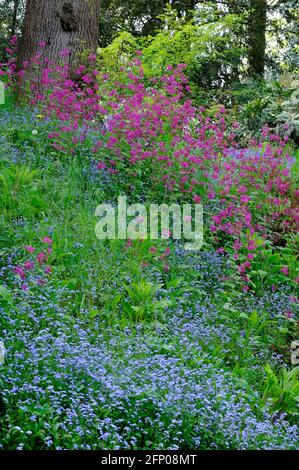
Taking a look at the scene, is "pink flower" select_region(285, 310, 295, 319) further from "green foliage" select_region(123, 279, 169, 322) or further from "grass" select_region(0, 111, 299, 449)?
"green foliage" select_region(123, 279, 169, 322)

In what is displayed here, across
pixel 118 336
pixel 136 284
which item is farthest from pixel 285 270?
pixel 118 336

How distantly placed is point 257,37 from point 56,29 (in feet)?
32.5

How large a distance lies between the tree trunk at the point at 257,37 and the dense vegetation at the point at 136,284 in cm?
872

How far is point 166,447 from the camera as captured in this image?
3355 millimetres

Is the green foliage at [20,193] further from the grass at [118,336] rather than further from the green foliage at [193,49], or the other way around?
the green foliage at [193,49]

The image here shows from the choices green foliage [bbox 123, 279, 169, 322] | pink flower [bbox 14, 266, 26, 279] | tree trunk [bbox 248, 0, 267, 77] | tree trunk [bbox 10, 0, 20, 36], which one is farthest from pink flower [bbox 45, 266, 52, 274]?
tree trunk [bbox 248, 0, 267, 77]

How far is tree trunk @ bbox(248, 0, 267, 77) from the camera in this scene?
1666 centimetres

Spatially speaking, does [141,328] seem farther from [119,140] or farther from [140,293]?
[119,140]

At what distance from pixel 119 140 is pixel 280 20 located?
12.5 metres

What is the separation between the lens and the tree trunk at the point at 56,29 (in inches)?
326

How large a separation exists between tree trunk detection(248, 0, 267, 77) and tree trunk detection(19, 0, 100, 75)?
350 inches

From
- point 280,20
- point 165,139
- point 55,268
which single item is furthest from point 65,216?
point 280,20

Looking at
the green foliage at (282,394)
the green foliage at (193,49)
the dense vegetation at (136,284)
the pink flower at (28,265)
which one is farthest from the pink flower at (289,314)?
the green foliage at (193,49)

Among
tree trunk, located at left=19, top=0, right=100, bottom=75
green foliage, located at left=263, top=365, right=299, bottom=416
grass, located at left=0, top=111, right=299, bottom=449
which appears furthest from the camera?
tree trunk, located at left=19, top=0, right=100, bottom=75
